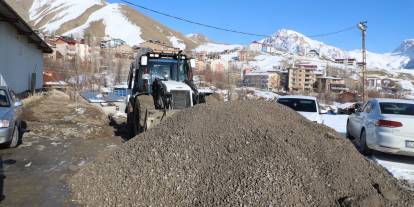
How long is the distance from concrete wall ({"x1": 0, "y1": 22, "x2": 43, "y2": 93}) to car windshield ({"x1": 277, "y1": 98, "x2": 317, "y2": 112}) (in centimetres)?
1247

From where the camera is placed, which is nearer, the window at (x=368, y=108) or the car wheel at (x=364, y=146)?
the car wheel at (x=364, y=146)

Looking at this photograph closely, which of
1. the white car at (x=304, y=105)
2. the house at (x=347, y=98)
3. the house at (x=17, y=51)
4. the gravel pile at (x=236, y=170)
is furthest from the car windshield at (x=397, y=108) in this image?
the house at (x=347, y=98)

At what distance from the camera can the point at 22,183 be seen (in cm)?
706

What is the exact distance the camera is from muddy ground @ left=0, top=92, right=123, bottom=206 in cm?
651

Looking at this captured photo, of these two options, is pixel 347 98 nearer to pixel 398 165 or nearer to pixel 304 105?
pixel 304 105

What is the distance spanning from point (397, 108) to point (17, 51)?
18.8 meters

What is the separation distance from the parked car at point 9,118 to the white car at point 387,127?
322 inches

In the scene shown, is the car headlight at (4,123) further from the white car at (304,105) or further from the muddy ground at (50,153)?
the white car at (304,105)

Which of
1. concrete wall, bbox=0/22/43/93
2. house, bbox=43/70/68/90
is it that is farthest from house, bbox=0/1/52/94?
house, bbox=43/70/68/90

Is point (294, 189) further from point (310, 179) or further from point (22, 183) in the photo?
point (22, 183)

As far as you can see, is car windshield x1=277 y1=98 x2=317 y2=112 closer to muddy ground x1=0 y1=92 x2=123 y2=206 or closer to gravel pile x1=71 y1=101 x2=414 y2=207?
gravel pile x1=71 y1=101 x2=414 y2=207

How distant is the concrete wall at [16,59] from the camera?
18859 millimetres

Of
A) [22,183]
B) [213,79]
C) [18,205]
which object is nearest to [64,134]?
[22,183]

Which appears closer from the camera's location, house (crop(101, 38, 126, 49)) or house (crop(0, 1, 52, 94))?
house (crop(0, 1, 52, 94))
